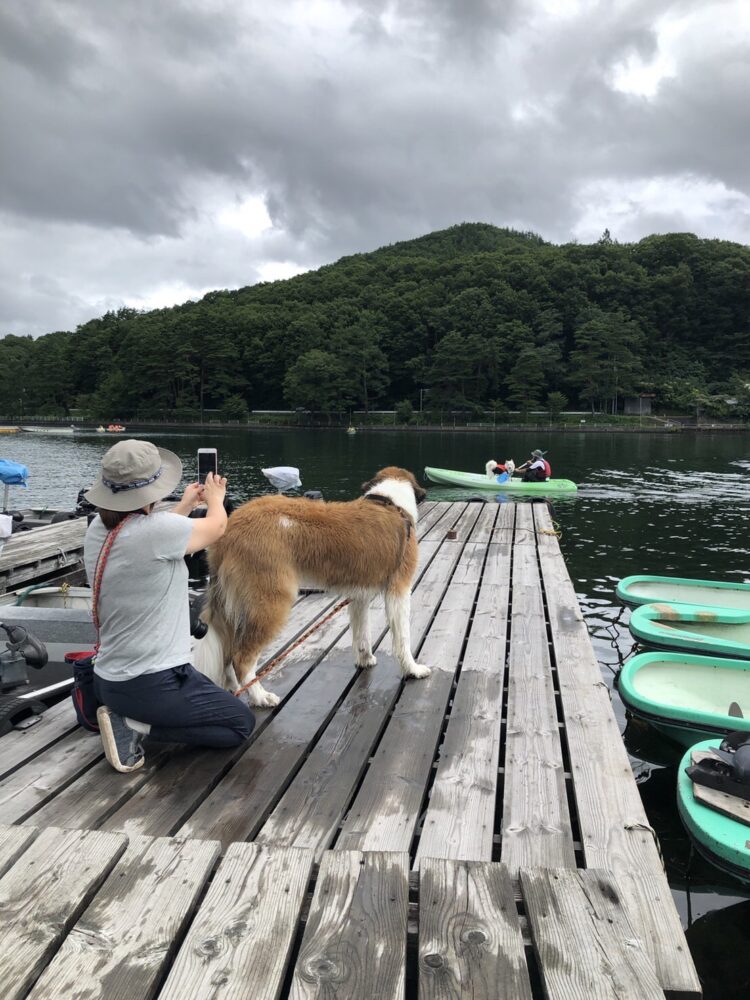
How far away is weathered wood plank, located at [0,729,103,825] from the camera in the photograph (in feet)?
9.69

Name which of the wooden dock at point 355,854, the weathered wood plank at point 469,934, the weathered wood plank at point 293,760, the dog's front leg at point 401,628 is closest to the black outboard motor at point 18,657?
the wooden dock at point 355,854

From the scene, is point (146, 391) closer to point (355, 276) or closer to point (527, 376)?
point (355, 276)

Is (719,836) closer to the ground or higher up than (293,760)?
closer to the ground

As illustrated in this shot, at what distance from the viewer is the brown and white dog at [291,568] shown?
3877 mm

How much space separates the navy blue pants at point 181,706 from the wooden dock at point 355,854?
0.14 meters

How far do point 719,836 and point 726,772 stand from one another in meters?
0.44

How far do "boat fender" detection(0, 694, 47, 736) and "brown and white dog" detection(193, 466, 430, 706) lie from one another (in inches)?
40.8

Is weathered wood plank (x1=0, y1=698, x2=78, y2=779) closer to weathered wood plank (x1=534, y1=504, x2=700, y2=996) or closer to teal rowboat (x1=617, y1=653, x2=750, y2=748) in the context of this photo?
weathered wood plank (x1=534, y1=504, x2=700, y2=996)

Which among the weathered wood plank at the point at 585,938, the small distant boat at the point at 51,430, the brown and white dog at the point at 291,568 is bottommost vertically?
the small distant boat at the point at 51,430

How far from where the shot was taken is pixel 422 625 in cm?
588

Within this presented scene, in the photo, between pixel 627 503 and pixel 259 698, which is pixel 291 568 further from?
pixel 627 503

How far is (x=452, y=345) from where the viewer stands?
87.8m

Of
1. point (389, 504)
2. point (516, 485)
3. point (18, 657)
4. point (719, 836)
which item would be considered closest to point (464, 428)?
point (516, 485)

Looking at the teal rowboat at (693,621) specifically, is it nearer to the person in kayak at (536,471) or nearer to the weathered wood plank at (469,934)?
the weathered wood plank at (469,934)
